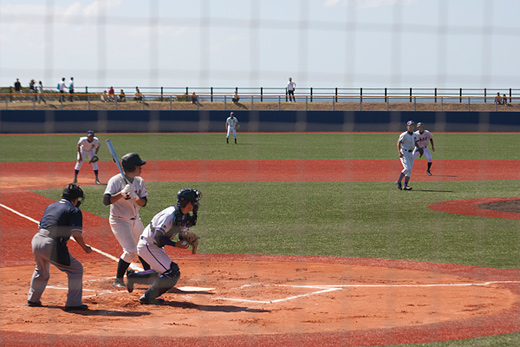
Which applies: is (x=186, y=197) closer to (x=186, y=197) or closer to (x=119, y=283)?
(x=186, y=197)

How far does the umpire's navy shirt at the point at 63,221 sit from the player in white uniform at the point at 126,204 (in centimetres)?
72

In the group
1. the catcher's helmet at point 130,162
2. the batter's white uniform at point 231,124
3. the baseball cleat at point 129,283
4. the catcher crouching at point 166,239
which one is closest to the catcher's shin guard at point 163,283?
the catcher crouching at point 166,239

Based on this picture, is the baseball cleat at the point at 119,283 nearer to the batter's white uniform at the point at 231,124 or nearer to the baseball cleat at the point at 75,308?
the baseball cleat at the point at 75,308

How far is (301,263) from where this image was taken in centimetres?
1063

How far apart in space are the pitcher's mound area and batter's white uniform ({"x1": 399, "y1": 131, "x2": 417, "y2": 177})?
836cm

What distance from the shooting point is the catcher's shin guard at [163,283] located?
313 inches

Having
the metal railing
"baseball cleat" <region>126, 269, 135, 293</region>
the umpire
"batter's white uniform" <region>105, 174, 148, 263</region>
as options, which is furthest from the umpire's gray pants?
the metal railing

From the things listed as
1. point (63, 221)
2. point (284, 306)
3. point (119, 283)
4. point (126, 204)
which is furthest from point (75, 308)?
point (284, 306)

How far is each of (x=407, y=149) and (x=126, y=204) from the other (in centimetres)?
1141

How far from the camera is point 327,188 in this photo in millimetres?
19906

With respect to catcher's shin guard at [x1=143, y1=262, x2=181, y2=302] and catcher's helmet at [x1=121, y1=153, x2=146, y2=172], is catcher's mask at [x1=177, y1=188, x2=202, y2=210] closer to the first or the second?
catcher's shin guard at [x1=143, y1=262, x2=181, y2=302]

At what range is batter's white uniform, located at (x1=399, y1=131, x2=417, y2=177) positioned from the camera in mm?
18594

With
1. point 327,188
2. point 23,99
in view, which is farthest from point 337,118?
point 327,188

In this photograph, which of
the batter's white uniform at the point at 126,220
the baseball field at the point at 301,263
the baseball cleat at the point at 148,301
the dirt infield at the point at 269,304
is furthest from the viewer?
the batter's white uniform at the point at 126,220
